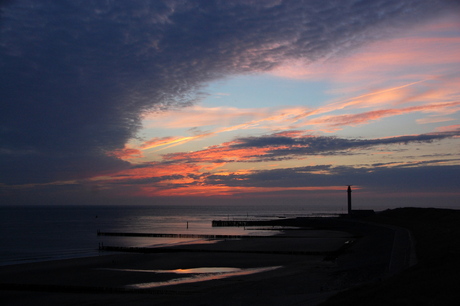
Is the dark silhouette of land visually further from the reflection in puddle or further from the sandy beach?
the reflection in puddle

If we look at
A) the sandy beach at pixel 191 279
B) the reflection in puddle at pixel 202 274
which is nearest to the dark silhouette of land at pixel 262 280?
the sandy beach at pixel 191 279

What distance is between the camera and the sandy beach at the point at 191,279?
66.3 ft

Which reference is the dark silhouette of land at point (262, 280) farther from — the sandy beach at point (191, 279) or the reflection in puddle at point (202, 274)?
the reflection in puddle at point (202, 274)

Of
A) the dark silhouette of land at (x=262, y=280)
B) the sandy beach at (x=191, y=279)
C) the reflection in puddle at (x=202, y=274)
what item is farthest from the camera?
the reflection in puddle at (x=202, y=274)

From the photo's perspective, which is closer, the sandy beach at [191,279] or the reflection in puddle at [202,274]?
the sandy beach at [191,279]

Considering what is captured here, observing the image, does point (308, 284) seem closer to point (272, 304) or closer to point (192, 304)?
point (272, 304)

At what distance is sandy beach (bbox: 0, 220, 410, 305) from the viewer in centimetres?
2022

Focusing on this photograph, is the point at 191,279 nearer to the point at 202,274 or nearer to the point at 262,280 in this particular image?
the point at 202,274

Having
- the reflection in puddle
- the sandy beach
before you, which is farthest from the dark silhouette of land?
the reflection in puddle

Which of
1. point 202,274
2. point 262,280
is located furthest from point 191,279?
point 262,280

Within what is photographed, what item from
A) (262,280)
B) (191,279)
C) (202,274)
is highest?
(262,280)

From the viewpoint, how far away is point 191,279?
27.0m

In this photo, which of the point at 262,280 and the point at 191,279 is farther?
the point at 191,279

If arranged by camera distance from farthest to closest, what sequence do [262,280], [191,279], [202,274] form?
[202,274]
[191,279]
[262,280]
